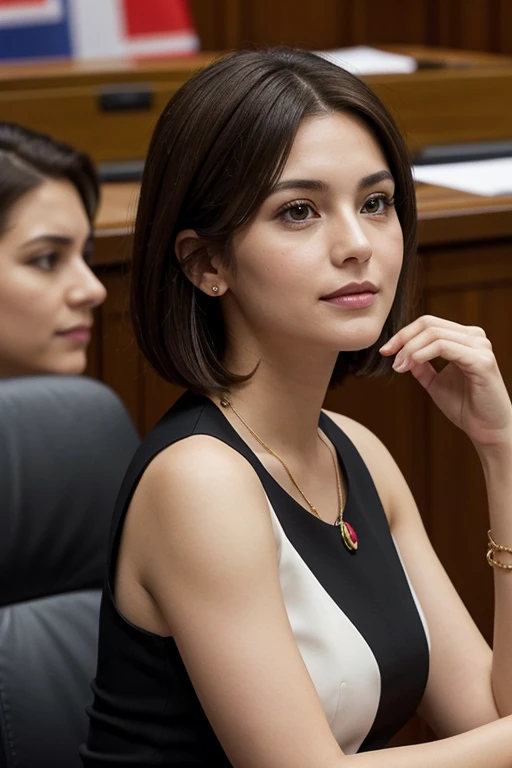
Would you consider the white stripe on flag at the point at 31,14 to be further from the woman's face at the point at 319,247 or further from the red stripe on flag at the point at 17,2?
the woman's face at the point at 319,247

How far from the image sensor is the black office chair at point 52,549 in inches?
43.4

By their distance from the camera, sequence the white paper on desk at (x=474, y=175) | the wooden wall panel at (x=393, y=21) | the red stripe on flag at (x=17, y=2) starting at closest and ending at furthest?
the white paper on desk at (x=474, y=175) → the red stripe on flag at (x=17, y=2) → the wooden wall panel at (x=393, y=21)

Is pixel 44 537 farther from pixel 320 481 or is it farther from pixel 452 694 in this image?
pixel 452 694

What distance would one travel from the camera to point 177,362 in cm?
98

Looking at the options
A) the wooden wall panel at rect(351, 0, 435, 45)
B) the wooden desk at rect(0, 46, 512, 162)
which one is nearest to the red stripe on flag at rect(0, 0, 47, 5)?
the wooden desk at rect(0, 46, 512, 162)

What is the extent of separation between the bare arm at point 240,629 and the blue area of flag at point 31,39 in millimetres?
1721

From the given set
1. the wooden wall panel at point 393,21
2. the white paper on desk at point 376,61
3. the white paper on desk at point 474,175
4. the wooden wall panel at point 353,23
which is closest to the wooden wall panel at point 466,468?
the white paper on desk at point 474,175

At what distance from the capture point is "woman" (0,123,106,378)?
1.43 meters

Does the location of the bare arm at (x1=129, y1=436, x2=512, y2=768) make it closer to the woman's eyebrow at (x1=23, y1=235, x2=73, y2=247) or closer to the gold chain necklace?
the gold chain necklace

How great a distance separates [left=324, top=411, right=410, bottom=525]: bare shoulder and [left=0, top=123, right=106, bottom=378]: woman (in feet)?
1.22

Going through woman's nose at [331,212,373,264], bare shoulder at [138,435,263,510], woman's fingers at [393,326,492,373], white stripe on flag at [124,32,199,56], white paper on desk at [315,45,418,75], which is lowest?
bare shoulder at [138,435,263,510]

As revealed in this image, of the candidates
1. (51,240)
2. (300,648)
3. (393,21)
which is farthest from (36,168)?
(393,21)

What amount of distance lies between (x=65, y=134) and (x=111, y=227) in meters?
0.61

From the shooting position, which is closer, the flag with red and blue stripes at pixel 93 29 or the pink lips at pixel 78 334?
the pink lips at pixel 78 334
